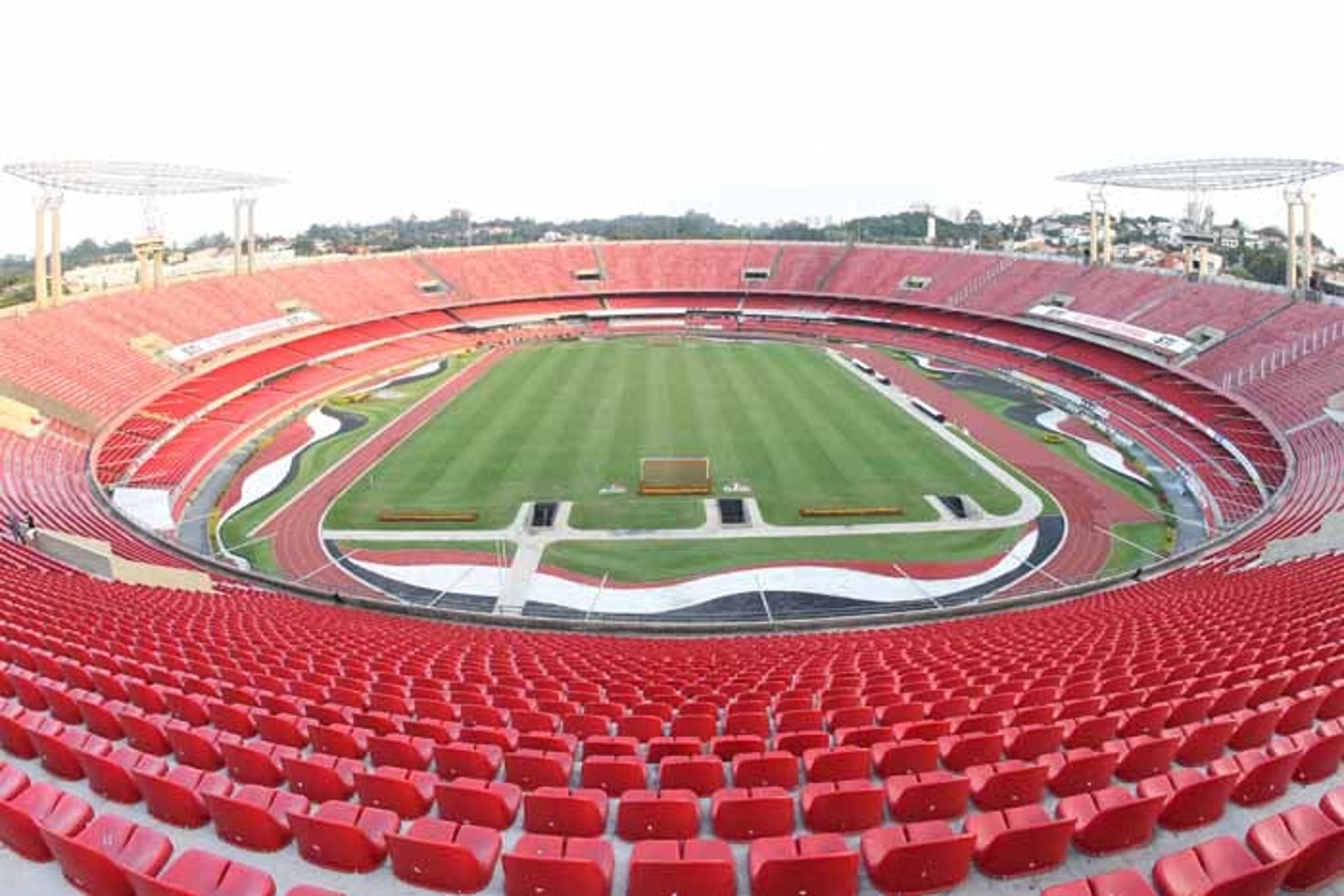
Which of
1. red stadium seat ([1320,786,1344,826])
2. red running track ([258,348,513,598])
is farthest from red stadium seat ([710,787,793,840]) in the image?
red running track ([258,348,513,598])

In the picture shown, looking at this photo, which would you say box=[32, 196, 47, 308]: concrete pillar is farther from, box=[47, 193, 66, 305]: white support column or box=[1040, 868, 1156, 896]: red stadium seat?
box=[1040, 868, 1156, 896]: red stadium seat

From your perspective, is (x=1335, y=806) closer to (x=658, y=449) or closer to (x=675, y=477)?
(x=675, y=477)

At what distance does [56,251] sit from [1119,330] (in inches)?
2345

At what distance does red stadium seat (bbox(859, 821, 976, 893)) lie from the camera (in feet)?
18.7

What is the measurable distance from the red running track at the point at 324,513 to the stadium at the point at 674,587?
11.5 inches

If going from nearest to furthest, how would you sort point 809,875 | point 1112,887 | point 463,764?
point 1112,887 < point 809,875 < point 463,764

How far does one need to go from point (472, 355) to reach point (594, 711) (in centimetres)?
5535

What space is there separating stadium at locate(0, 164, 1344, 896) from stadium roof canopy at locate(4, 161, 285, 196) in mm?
4364

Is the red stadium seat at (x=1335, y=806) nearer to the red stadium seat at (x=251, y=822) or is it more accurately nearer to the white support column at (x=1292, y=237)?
the red stadium seat at (x=251, y=822)

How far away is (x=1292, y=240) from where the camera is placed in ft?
159

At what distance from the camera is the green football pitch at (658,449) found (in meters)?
33.2

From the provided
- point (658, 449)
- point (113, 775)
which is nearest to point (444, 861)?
point (113, 775)

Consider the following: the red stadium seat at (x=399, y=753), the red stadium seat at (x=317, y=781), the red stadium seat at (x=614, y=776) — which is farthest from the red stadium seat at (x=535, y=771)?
the red stadium seat at (x=317, y=781)

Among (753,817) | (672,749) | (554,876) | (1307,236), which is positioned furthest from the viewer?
(1307,236)
